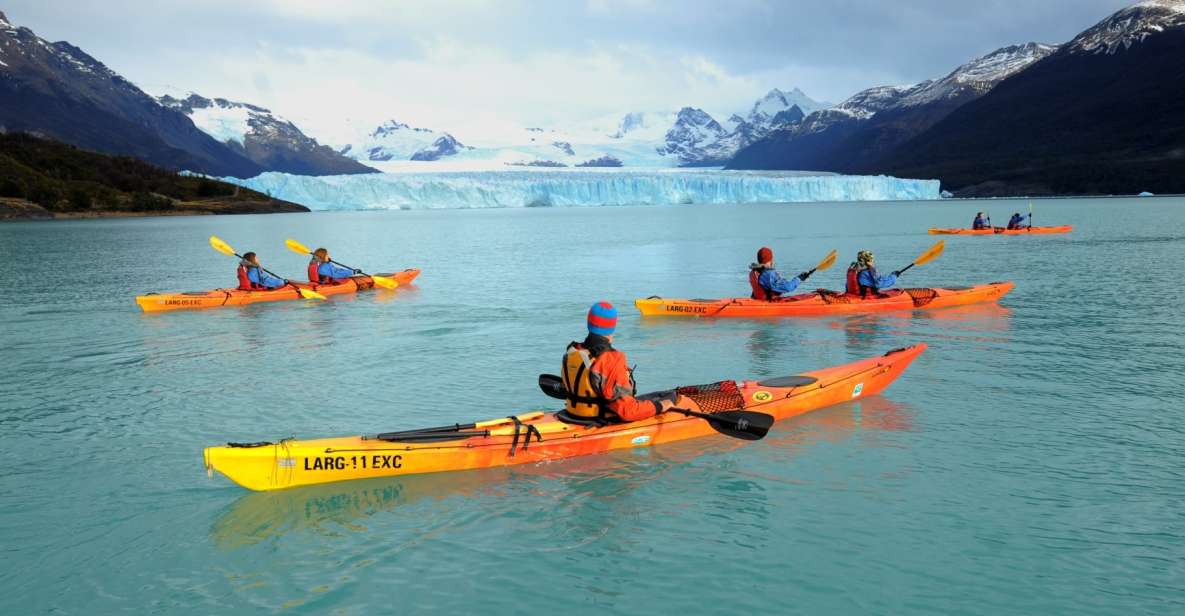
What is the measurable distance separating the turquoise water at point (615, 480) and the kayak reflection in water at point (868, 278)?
36.0 inches

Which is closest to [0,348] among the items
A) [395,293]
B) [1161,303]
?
[395,293]

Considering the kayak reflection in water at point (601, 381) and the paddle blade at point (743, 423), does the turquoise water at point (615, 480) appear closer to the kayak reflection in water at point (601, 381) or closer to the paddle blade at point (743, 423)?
the paddle blade at point (743, 423)

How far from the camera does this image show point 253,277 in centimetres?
1917

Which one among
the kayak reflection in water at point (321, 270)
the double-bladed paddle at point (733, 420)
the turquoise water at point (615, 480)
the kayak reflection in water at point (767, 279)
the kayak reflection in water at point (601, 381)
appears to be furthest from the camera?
the kayak reflection in water at point (321, 270)

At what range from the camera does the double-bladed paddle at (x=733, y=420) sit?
7770mm

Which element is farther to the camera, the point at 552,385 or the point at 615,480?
the point at 552,385

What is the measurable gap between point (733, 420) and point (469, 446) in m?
2.51

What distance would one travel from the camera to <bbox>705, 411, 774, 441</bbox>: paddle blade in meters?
7.77

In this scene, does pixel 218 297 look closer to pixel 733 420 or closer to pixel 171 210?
pixel 733 420

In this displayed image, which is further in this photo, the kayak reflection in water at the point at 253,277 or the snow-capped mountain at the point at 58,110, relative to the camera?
the snow-capped mountain at the point at 58,110

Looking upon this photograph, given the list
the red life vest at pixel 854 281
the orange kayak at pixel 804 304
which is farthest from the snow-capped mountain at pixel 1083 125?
the red life vest at pixel 854 281

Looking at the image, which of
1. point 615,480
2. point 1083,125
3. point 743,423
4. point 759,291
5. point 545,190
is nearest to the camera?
point 615,480

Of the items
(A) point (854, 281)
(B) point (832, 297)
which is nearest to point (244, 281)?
(B) point (832, 297)

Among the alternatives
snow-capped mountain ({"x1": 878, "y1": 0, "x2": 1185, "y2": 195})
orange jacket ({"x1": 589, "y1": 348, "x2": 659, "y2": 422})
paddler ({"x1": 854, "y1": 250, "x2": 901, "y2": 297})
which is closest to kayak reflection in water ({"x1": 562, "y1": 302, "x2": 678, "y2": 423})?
orange jacket ({"x1": 589, "y1": 348, "x2": 659, "y2": 422})
